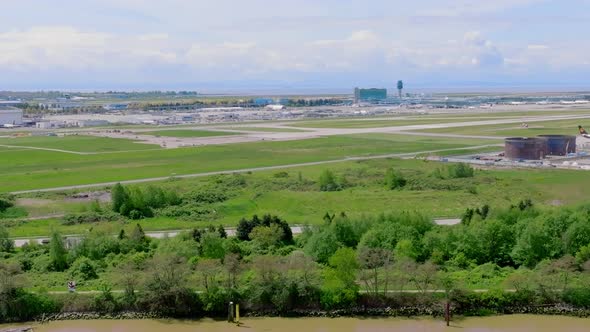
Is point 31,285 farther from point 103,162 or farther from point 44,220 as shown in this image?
point 103,162

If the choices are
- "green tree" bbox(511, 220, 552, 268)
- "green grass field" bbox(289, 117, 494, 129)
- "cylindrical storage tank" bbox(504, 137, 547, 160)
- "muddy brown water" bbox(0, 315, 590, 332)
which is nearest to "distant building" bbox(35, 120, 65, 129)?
"green grass field" bbox(289, 117, 494, 129)

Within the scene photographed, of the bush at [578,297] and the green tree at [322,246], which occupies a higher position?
the green tree at [322,246]

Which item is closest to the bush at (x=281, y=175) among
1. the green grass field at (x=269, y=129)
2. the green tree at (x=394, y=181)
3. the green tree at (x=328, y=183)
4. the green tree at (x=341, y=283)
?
the green tree at (x=328, y=183)

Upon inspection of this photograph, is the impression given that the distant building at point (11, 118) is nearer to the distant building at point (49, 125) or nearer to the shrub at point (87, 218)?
the distant building at point (49, 125)

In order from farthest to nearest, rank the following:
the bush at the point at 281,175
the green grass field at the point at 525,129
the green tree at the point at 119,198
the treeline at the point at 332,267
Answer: the green grass field at the point at 525,129, the bush at the point at 281,175, the green tree at the point at 119,198, the treeline at the point at 332,267

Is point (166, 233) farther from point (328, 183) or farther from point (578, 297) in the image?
point (578, 297)

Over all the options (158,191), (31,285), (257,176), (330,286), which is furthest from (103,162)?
(330,286)
